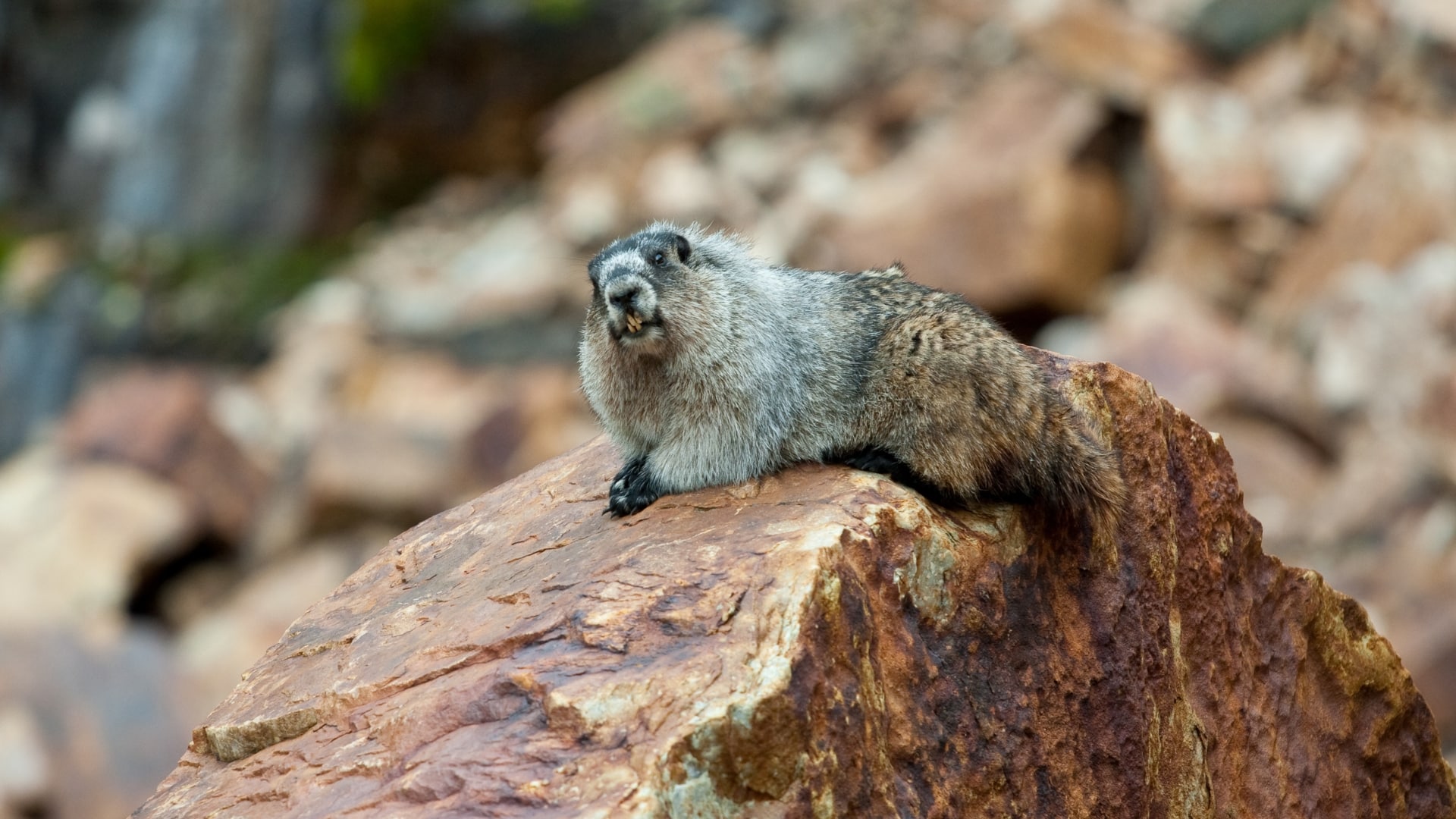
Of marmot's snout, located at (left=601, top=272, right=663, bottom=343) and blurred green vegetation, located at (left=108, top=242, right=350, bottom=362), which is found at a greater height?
blurred green vegetation, located at (left=108, top=242, right=350, bottom=362)

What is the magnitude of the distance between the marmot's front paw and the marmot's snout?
588mm

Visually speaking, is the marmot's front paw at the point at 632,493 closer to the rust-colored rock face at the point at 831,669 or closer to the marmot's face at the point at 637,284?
the rust-colored rock face at the point at 831,669

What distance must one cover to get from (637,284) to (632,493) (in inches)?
35.0

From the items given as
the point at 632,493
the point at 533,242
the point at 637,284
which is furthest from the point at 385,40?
the point at 632,493

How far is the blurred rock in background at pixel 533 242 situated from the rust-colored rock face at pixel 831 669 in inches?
205

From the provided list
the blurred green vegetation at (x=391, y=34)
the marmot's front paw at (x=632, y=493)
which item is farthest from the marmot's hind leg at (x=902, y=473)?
the blurred green vegetation at (x=391, y=34)

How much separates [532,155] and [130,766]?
637 inches

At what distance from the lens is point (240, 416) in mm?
22328

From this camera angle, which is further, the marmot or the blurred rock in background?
the blurred rock in background

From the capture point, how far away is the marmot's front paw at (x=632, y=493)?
642 cm

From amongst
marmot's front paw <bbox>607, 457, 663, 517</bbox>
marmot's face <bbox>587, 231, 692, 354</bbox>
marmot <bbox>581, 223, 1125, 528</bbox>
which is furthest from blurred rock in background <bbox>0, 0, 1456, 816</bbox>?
marmot's face <bbox>587, 231, 692, 354</bbox>

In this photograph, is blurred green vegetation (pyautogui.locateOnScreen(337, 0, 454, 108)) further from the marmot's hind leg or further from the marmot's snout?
the marmot's hind leg

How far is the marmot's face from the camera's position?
6.37 meters

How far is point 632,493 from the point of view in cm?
644
